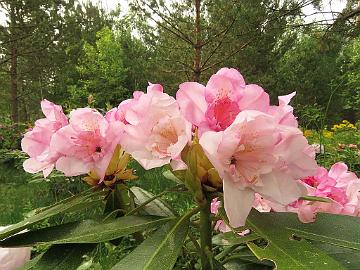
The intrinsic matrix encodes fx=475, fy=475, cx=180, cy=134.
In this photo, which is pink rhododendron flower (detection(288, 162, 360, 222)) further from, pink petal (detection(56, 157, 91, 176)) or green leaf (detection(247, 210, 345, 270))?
pink petal (detection(56, 157, 91, 176))

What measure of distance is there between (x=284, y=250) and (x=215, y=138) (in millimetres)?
138

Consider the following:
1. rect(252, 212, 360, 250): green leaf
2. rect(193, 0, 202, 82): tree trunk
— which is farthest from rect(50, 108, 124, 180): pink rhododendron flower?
rect(193, 0, 202, 82): tree trunk

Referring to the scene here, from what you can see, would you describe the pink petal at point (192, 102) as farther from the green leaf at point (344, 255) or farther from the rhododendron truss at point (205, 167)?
the green leaf at point (344, 255)

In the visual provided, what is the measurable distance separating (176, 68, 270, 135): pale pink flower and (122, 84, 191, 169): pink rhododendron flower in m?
0.02

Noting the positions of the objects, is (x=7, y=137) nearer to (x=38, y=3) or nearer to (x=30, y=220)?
(x=38, y=3)

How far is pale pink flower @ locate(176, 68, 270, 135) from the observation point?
20.8 inches

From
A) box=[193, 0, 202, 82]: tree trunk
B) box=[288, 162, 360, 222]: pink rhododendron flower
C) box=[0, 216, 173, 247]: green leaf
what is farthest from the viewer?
box=[193, 0, 202, 82]: tree trunk

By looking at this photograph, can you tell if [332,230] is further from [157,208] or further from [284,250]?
[157,208]

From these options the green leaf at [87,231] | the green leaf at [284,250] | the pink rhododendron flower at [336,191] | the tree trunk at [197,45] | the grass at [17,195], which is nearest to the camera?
the green leaf at [284,250]

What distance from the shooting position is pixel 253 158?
0.51 m

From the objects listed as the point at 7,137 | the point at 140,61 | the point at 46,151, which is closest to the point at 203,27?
the point at 7,137

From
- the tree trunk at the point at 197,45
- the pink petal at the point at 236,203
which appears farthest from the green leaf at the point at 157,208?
the tree trunk at the point at 197,45

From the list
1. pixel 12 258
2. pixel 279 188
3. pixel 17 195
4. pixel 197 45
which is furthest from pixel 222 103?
pixel 197 45

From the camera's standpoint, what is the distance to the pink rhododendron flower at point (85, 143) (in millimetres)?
606
